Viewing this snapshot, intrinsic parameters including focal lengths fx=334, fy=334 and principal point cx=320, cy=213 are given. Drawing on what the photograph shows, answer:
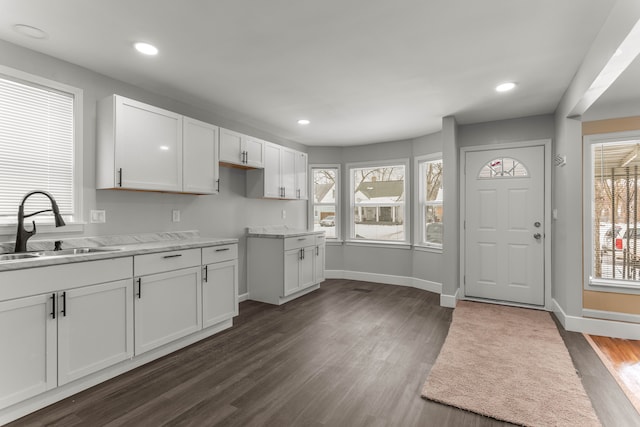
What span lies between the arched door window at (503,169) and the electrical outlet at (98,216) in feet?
14.3

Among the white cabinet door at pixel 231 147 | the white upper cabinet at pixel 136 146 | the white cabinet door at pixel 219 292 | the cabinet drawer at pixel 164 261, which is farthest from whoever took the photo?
the white cabinet door at pixel 231 147

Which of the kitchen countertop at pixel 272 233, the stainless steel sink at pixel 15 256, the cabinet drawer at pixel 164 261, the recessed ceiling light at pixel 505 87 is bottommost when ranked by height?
the cabinet drawer at pixel 164 261

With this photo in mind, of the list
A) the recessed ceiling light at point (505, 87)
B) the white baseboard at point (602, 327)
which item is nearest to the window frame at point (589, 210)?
the white baseboard at point (602, 327)

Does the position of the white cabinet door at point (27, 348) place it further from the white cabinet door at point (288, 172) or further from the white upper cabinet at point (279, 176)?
the white cabinet door at point (288, 172)

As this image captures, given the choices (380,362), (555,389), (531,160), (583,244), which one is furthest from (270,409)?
(531,160)

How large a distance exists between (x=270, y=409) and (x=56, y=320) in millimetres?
1447

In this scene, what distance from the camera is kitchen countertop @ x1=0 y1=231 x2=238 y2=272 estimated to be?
1998 mm

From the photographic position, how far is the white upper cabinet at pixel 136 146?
9.05 ft

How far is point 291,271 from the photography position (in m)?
4.45

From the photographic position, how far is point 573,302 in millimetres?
3432

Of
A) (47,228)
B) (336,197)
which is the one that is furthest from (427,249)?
(47,228)

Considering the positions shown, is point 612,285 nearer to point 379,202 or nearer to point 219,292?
point 379,202

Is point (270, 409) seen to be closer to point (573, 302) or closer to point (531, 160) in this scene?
point (573, 302)

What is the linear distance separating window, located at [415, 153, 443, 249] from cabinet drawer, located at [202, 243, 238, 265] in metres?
3.08
